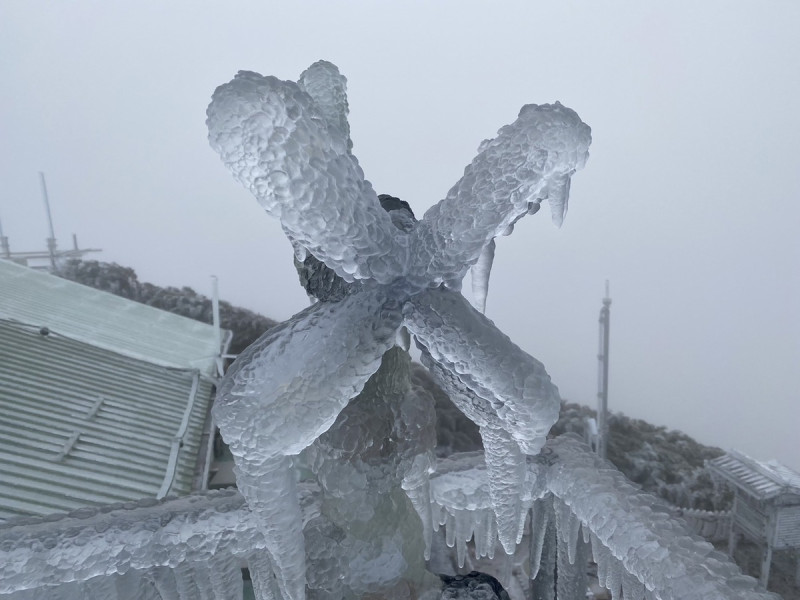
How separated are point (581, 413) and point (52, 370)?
1.65 m

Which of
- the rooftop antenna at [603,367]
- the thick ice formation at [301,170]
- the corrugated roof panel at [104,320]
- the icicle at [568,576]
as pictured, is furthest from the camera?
the corrugated roof panel at [104,320]

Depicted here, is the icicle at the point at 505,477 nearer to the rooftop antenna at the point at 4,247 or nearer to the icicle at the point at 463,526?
the icicle at the point at 463,526

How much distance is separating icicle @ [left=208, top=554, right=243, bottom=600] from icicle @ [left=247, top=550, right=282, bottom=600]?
0.02m

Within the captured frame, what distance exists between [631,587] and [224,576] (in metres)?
0.46

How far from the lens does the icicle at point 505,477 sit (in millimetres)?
609

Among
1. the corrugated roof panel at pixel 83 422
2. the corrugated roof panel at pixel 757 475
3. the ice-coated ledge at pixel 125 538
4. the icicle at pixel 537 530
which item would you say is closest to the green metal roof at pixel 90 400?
the corrugated roof panel at pixel 83 422

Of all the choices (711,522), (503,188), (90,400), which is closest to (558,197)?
(503,188)

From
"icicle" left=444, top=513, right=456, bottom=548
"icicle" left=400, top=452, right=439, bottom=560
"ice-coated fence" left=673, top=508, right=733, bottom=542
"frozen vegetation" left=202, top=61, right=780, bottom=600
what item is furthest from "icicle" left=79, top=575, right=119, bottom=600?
"ice-coated fence" left=673, top=508, right=733, bottom=542

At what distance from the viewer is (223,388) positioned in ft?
1.77

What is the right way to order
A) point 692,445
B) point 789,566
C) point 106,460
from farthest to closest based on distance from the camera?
point 692,445 < point 789,566 < point 106,460

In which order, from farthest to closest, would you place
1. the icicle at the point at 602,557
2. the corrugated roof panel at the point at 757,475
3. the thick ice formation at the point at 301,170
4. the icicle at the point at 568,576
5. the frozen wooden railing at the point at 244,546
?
1. the corrugated roof panel at the point at 757,475
2. the icicle at the point at 568,576
3. the icicle at the point at 602,557
4. the frozen wooden railing at the point at 244,546
5. the thick ice formation at the point at 301,170

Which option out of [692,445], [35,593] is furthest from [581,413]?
[35,593]

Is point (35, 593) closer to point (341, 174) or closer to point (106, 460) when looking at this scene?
point (341, 174)

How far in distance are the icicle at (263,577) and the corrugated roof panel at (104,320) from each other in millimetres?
1266
